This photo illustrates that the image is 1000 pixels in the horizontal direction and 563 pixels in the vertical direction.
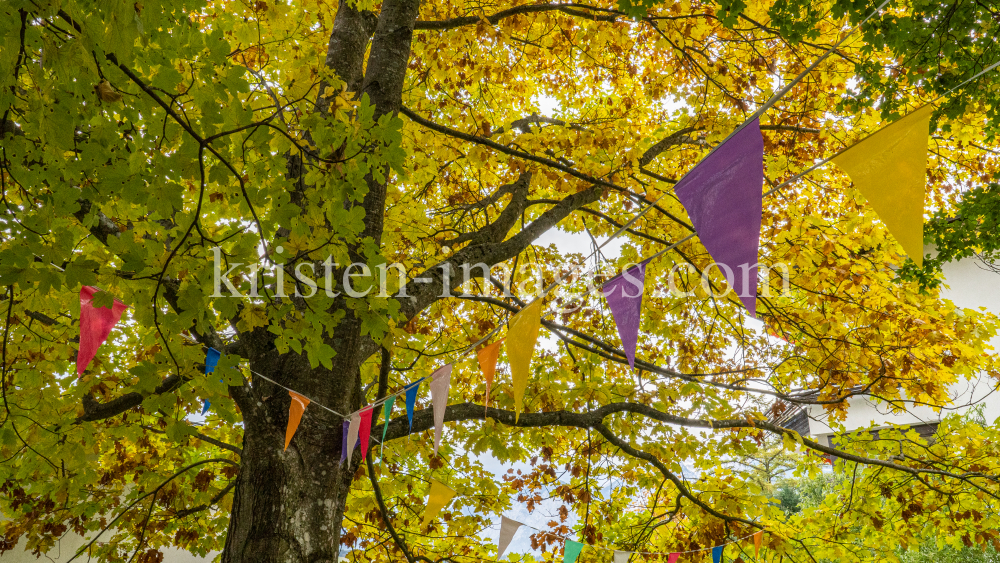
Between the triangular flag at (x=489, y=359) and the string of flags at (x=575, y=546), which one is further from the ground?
the triangular flag at (x=489, y=359)

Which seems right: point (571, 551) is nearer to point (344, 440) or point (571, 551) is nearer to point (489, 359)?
point (489, 359)

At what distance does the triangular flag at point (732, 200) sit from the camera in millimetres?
1646

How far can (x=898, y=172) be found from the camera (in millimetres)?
1655

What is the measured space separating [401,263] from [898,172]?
2.82m

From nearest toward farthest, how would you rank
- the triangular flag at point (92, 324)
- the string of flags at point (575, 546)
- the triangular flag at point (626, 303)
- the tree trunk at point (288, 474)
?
the tree trunk at point (288, 474) < the triangular flag at point (92, 324) < the triangular flag at point (626, 303) < the string of flags at point (575, 546)

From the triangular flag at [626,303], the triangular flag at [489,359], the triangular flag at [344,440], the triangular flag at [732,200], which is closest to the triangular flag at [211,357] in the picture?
the triangular flag at [344,440]

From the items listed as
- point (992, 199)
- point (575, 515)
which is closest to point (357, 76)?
point (992, 199)

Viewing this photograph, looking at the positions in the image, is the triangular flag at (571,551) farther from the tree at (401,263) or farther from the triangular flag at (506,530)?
the tree at (401,263)

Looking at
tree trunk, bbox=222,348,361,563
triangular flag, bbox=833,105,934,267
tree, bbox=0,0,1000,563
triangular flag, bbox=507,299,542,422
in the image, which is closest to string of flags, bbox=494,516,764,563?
tree, bbox=0,0,1000,563

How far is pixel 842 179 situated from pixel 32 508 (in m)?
7.84

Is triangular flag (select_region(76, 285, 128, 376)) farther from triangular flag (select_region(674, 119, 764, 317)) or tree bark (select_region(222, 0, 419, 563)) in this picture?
triangular flag (select_region(674, 119, 764, 317))

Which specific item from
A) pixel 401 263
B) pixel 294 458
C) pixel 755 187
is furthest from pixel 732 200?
pixel 401 263

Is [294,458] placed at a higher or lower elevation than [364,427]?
lower

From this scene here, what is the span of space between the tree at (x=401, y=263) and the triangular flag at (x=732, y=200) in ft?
3.09
